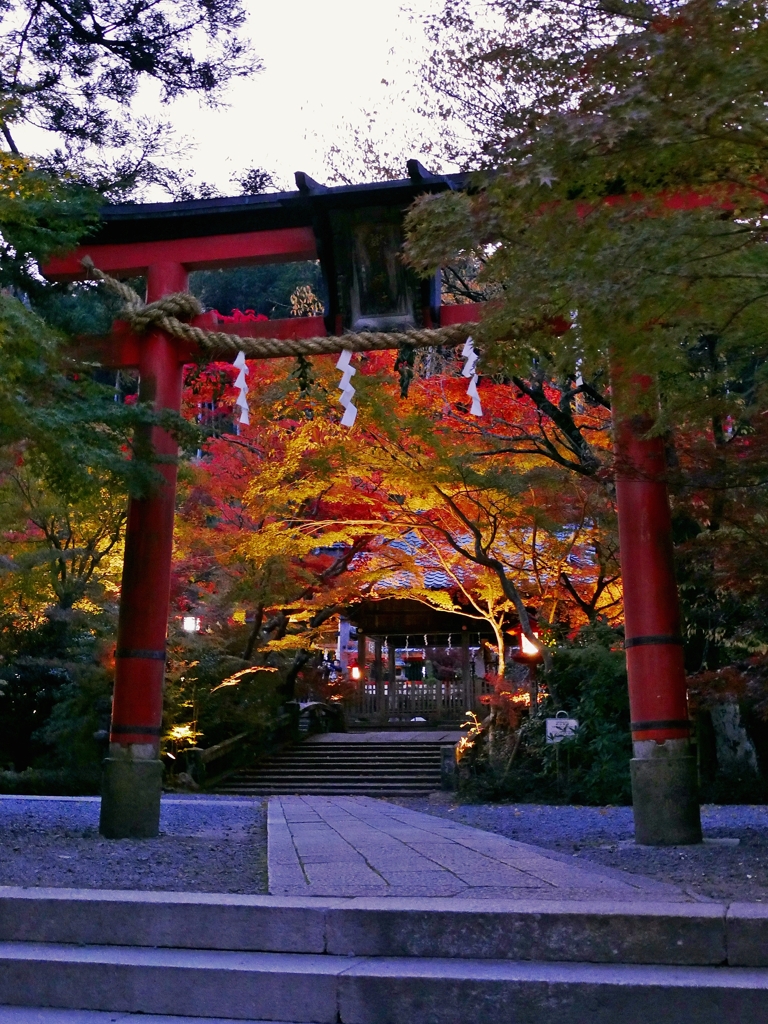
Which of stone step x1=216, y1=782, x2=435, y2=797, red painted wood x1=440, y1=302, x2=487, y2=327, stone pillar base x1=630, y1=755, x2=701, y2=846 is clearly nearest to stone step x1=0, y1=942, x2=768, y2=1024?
stone pillar base x1=630, y1=755, x2=701, y2=846

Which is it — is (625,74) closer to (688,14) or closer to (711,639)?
(688,14)

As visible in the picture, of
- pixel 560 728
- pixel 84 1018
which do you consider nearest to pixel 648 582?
pixel 84 1018

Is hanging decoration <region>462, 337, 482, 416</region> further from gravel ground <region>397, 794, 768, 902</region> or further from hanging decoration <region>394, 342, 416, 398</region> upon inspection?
gravel ground <region>397, 794, 768, 902</region>

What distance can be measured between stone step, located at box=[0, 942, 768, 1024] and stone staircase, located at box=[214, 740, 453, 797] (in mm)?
12536

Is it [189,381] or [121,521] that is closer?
[189,381]

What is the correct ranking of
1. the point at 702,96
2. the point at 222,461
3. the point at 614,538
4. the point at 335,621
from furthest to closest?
1. the point at 335,621
2. the point at 222,461
3. the point at 614,538
4. the point at 702,96

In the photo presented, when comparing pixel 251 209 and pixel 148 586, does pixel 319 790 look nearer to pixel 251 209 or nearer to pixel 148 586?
pixel 148 586

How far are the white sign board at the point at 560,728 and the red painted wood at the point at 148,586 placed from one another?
7140mm

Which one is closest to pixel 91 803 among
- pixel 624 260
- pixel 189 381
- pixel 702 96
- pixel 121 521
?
pixel 121 521

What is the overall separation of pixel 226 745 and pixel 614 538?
27.9ft

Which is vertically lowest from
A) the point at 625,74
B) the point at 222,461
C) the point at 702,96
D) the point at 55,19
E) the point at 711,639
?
the point at 711,639

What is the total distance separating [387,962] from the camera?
3725mm

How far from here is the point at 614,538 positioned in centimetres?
1310

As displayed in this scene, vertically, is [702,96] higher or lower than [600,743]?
higher
